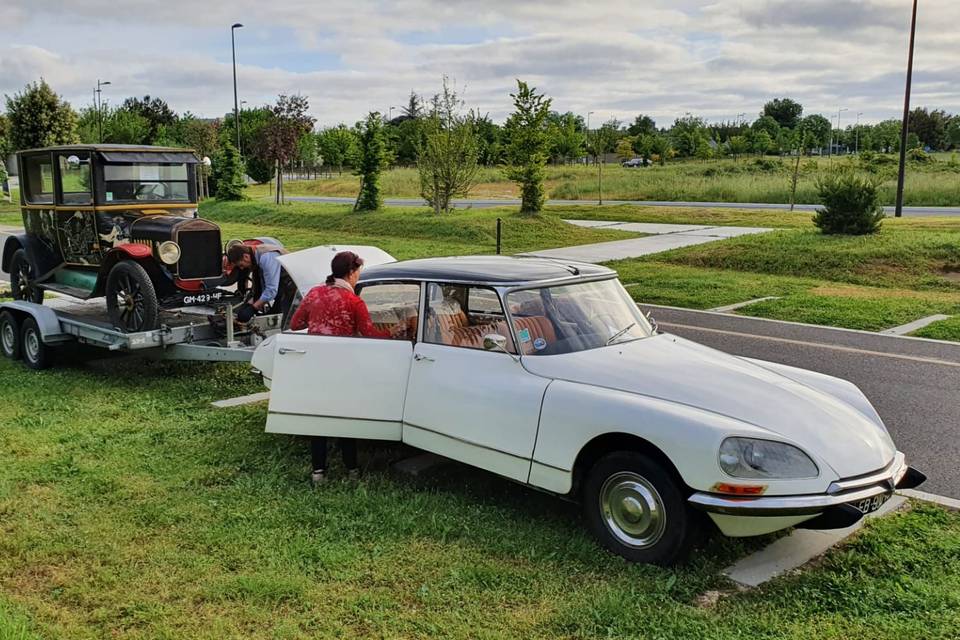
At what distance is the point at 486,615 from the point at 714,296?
11.0 m

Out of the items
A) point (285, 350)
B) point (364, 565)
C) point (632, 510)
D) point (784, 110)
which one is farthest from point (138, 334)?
point (784, 110)

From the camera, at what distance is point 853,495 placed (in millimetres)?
4051

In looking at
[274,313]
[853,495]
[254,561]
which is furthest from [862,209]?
[254,561]

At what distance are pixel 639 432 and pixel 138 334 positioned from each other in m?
5.49

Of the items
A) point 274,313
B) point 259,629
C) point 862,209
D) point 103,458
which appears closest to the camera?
point 259,629

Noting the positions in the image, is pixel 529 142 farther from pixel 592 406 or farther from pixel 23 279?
pixel 592 406

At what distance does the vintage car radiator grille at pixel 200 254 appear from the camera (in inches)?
348

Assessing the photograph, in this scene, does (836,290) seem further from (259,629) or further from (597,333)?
(259,629)

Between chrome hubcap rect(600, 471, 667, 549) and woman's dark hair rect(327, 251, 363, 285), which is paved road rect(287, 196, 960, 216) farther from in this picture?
chrome hubcap rect(600, 471, 667, 549)

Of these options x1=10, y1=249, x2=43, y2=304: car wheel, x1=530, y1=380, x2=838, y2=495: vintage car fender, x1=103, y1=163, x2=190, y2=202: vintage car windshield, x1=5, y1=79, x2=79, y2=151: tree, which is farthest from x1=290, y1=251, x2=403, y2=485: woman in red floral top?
x1=5, y1=79, x2=79, y2=151: tree

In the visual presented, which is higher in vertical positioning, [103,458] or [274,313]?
[274,313]

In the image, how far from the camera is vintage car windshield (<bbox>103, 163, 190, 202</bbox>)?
943 cm

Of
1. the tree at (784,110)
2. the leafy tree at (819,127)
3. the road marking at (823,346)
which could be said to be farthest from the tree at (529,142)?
the tree at (784,110)

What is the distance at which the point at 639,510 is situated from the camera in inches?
171
